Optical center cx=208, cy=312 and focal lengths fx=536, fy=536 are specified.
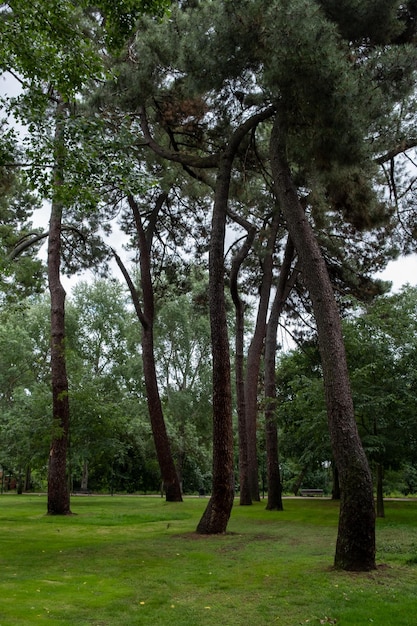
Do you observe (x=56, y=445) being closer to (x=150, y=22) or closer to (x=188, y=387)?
(x=150, y=22)

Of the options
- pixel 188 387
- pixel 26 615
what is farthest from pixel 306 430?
pixel 188 387

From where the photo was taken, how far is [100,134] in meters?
8.18

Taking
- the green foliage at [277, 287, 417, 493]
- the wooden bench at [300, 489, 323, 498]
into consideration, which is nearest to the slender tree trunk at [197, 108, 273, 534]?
the green foliage at [277, 287, 417, 493]

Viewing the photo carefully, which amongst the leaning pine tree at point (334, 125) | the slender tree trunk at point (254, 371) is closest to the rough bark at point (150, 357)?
the slender tree trunk at point (254, 371)

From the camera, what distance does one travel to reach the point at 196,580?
21.6 feet

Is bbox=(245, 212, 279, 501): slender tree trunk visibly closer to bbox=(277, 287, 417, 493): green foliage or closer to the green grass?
bbox=(277, 287, 417, 493): green foliage

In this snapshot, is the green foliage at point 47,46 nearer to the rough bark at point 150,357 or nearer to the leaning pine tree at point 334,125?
the leaning pine tree at point 334,125

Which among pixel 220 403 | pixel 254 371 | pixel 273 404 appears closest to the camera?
pixel 220 403

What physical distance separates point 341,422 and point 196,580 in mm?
2763

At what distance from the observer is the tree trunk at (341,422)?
6930mm

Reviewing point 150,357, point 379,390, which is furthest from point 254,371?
point 379,390

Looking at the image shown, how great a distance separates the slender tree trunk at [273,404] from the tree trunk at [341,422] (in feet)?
32.0

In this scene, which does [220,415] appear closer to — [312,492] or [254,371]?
[254,371]

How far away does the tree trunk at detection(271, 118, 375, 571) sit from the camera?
6.93m
